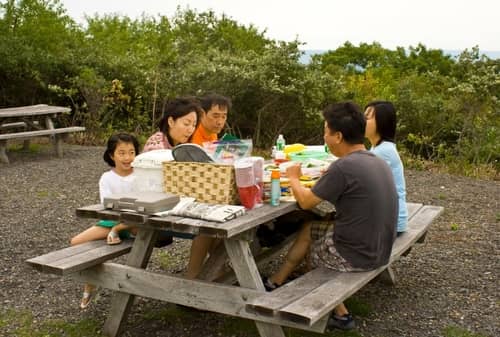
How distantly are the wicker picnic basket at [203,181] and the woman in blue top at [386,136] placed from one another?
1206 millimetres

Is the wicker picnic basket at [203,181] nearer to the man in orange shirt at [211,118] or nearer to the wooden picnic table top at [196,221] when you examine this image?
the wooden picnic table top at [196,221]

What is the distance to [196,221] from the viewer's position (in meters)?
3.20

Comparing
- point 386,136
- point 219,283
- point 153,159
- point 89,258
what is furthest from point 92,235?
point 386,136

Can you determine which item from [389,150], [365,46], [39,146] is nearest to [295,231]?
[389,150]

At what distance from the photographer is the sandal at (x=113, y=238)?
3883mm

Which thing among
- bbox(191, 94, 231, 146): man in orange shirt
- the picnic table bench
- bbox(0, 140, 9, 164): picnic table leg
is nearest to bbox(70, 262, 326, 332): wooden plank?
the picnic table bench

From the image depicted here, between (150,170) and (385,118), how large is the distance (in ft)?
5.22

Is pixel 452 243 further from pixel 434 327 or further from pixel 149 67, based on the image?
pixel 149 67

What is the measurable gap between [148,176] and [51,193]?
4518 mm

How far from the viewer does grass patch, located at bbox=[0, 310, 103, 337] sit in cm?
383

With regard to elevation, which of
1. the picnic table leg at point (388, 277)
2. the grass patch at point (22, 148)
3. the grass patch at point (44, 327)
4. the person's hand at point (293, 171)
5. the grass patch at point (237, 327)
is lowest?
the grass patch at point (22, 148)

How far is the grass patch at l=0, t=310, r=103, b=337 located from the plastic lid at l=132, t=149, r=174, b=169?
3.51ft

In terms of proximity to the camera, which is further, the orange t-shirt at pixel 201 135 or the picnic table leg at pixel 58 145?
the picnic table leg at pixel 58 145

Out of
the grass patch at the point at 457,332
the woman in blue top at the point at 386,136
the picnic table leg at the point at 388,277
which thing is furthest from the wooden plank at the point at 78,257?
the grass patch at the point at 457,332
